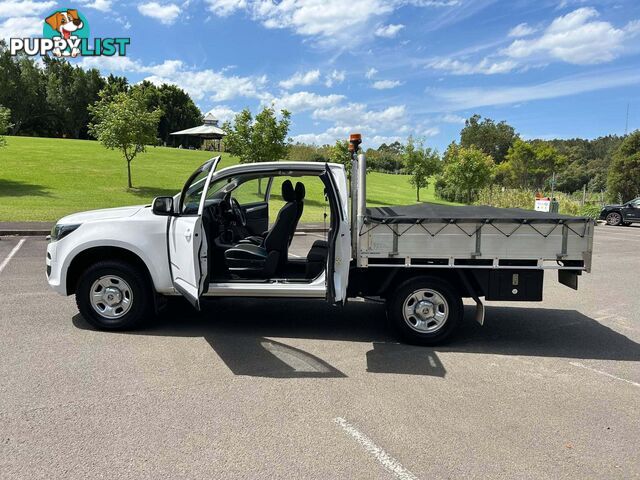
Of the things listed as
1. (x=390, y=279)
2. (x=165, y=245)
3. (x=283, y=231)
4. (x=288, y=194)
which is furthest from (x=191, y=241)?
(x=390, y=279)

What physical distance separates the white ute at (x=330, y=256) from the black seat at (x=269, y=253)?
0.4 inches

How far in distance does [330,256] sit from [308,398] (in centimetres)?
151

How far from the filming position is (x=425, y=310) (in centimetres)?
Answer: 513

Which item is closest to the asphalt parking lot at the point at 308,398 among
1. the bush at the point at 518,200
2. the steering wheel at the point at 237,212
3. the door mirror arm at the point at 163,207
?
the steering wheel at the point at 237,212

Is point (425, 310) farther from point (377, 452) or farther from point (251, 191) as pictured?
point (251, 191)

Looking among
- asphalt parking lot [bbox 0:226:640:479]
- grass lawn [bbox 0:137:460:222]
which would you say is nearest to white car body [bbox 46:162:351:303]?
asphalt parking lot [bbox 0:226:640:479]

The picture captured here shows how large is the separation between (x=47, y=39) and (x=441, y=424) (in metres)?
34.9

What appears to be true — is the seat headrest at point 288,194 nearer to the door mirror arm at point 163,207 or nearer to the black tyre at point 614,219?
the door mirror arm at point 163,207

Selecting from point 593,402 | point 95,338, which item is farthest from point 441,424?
point 95,338

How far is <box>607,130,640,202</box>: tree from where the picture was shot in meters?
42.7

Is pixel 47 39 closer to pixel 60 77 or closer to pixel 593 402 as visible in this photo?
pixel 593 402

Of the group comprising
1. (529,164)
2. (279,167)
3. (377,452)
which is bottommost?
(377,452)

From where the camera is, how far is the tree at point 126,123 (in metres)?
23.3

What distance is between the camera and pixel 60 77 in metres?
70.6
